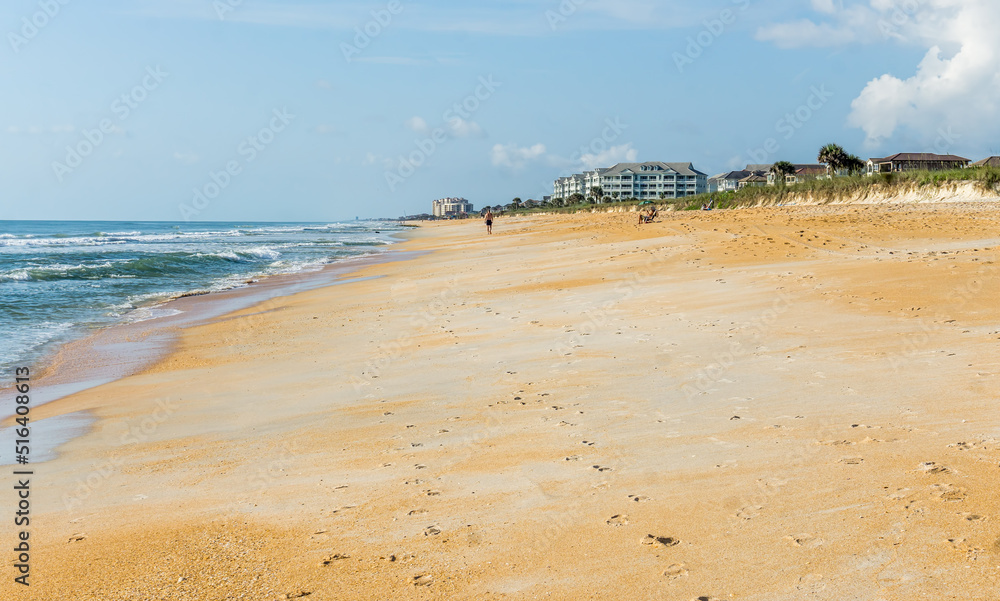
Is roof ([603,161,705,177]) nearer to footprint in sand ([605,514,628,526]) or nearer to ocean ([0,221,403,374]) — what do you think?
ocean ([0,221,403,374])

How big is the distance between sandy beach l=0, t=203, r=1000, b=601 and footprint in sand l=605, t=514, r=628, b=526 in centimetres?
1

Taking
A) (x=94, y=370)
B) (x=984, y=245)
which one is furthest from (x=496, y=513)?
(x=984, y=245)

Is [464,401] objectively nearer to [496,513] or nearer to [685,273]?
[496,513]

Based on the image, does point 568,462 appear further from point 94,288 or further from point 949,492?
point 94,288

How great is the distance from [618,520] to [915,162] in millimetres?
82887

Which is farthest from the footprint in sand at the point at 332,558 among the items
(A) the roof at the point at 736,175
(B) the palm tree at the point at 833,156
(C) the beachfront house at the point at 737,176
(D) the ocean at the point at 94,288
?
(A) the roof at the point at 736,175

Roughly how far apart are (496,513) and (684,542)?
3.49 ft

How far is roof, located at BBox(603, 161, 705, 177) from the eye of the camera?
147m

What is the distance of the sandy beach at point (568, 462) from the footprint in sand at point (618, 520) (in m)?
0.01

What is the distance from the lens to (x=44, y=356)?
10.7 meters

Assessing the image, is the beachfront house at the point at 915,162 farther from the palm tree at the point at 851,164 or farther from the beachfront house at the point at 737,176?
the beachfront house at the point at 737,176

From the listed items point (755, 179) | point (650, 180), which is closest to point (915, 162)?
point (755, 179)

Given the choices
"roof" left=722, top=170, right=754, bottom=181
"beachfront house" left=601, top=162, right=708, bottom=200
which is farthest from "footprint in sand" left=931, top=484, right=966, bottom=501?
"beachfront house" left=601, top=162, right=708, bottom=200

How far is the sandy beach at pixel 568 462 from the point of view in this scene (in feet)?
11.2
